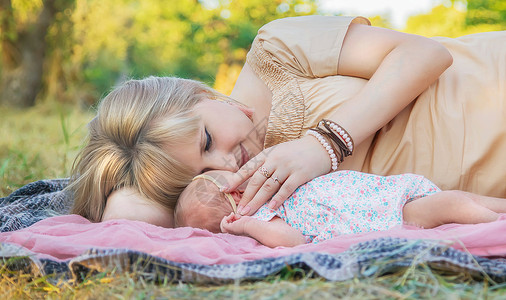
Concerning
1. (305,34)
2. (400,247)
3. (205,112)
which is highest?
(305,34)

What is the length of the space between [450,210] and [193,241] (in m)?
0.76

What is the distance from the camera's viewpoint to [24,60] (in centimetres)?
646

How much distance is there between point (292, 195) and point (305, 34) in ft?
2.16

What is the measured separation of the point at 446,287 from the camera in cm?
107

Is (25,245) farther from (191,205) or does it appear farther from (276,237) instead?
(276,237)

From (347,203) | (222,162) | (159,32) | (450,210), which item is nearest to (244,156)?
(222,162)

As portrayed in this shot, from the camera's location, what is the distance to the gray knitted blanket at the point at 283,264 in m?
1.14

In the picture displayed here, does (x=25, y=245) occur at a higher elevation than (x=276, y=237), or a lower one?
higher

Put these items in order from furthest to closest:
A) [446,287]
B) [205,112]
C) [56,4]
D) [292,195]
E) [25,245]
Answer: [56,4]
[205,112]
[292,195]
[25,245]
[446,287]

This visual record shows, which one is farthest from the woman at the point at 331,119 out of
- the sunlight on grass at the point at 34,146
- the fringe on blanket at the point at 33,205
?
the sunlight on grass at the point at 34,146

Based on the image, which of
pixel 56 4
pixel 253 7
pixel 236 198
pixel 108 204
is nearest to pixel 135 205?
pixel 108 204

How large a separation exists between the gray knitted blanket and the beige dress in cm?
53

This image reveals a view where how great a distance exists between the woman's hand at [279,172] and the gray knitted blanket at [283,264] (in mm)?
390

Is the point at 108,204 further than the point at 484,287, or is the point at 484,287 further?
the point at 108,204
